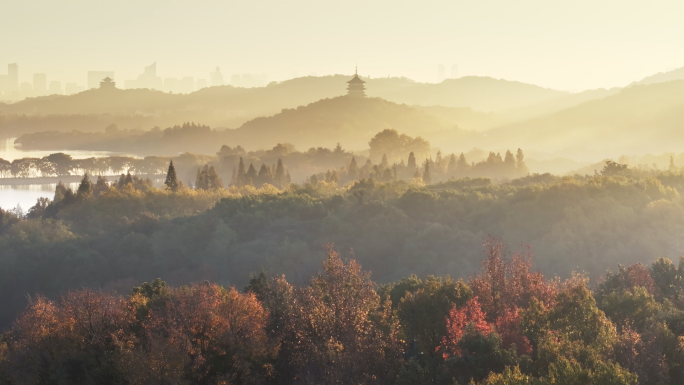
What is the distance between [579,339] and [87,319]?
1839cm

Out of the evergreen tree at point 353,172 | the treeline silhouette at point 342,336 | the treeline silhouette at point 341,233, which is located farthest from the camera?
the evergreen tree at point 353,172

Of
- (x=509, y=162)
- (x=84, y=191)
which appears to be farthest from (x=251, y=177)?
(x=509, y=162)

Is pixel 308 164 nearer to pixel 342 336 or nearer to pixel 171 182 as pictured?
pixel 171 182

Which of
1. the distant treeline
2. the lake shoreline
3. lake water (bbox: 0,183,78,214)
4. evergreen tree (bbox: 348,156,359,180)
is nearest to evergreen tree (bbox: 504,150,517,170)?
the distant treeline

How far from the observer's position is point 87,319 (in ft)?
89.3

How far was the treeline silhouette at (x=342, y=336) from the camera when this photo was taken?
23.2 meters

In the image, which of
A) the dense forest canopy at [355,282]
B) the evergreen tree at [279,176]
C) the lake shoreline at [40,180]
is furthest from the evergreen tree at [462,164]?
the lake shoreline at [40,180]

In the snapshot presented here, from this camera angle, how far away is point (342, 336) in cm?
2486

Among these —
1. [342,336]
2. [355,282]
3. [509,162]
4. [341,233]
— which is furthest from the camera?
[509,162]

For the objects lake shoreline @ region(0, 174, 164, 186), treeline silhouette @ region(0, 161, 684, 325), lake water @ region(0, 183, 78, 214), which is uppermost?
lake shoreline @ region(0, 174, 164, 186)

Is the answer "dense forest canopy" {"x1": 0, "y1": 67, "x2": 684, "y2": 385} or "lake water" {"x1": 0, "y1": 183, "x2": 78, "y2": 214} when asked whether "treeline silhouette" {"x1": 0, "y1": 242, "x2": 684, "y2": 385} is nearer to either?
"dense forest canopy" {"x1": 0, "y1": 67, "x2": 684, "y2": 385}

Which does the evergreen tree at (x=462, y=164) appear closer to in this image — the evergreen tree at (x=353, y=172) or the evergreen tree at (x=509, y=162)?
the evergreen tree at (x=509, y=162)

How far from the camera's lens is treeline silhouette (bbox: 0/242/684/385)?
2319 cm

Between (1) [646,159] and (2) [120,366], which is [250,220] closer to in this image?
(2) [120,366]
